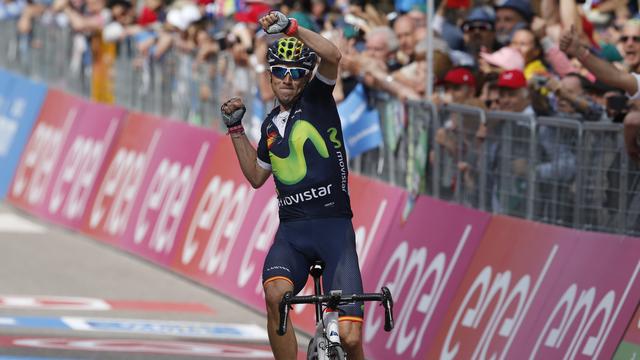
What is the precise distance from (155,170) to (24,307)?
13.3 feet

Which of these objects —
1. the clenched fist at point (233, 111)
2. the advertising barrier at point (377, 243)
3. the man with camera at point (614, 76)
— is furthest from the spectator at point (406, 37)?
the clenched fist at point (233, 111)

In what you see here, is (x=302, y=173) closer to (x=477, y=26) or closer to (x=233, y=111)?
(x=233, y=111)

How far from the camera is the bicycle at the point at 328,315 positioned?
902 cm

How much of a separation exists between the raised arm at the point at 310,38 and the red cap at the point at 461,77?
3198 millimetres

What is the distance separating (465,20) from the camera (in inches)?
544

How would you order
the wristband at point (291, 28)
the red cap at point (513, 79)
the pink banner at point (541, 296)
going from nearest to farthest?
the wristband at point (291, 28), the pink banner at point (541, 296), the red cap at point (513, 79)

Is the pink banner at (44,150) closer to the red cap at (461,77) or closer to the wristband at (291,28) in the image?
the red cap at (461,77)

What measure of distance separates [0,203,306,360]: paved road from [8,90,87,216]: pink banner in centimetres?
226

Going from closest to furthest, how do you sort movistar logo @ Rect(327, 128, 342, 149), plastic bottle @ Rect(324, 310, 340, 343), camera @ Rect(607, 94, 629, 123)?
plastic bottle @ Rect(324, 310, 340, 343) → movistar logo @ Rect(327, 128, 342, 149) → camera @ Rect(607, 94, 629, 123)

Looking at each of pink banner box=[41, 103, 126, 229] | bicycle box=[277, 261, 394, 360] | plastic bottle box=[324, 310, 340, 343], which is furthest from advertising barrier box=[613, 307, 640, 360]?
pink banner box=[41, 103, 126, 229]

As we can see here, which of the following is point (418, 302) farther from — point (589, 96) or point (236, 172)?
point (236, 172)

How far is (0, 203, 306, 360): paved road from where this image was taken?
1253 cm

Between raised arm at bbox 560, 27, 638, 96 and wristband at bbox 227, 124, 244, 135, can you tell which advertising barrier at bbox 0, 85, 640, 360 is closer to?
raised arm at bbox 560, 27, 638, 96

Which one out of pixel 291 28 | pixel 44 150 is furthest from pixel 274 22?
pixel 44 150
